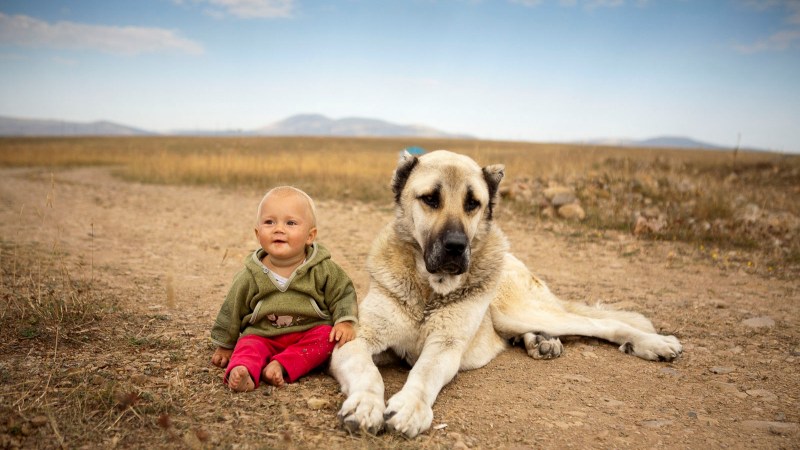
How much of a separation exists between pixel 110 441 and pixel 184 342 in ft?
4.44

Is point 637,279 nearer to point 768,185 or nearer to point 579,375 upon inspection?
point 579,375

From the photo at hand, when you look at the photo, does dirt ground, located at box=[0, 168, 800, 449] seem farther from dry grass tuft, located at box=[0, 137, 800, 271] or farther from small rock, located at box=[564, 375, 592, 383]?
dry grass tuft, located at box=[0, 137, 800, 271]

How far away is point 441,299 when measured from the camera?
11.9ft

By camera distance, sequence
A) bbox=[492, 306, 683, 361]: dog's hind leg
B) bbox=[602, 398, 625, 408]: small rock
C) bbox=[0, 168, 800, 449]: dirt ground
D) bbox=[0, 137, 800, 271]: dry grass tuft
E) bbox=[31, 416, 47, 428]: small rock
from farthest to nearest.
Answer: bbox=[0, 137, 800, 271]: dry grass tuft < bbox=[492, 306, 683, 361]: dog's hind leg < bbox=[602, 398, 625, 408]: small rock < bbox=[0, 168, 800, 449]: dirt ground < bbox=[31, 416, 47, 428]: small rock

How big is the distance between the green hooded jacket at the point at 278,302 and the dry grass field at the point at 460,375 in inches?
13.9

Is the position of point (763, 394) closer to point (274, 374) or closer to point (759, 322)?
point (759, 322)

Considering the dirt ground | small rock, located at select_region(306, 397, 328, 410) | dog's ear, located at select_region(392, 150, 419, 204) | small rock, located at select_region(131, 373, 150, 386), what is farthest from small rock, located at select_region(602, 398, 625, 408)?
small rock, located at select_region(131, 373, 150, 386)

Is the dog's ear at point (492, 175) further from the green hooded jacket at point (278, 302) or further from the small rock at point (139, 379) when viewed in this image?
the small rock at point (139, 379)

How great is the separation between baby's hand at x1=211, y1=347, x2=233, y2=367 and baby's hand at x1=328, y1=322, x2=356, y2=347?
0.70 meters

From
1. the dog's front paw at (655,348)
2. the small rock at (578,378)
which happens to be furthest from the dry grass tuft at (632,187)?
the small rock at (578,378)

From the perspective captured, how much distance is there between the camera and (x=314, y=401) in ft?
9.39

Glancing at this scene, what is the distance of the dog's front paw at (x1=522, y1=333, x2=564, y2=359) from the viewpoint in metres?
4.04

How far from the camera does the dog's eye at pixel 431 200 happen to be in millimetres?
3557

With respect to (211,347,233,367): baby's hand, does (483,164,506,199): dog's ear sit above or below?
above
